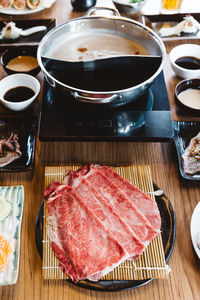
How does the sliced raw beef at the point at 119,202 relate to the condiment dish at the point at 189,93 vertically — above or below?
below

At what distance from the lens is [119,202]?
1327mm

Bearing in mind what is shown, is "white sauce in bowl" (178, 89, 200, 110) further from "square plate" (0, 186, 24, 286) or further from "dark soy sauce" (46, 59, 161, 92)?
"square plate" (0, 186, 24, 286)

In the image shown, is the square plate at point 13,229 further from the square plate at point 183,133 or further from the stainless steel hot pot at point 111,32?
the square plate at point 183,133

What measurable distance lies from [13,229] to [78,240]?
0.99 ft

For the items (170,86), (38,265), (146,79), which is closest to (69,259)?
(38,265)

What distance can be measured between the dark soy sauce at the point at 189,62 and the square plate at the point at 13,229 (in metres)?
1.29

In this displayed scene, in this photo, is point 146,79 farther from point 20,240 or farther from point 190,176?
point 20,240

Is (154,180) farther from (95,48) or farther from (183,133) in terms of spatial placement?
(95,48)

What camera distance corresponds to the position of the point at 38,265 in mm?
1239

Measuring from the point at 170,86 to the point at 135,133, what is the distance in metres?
0.65

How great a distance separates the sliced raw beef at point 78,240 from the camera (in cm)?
116

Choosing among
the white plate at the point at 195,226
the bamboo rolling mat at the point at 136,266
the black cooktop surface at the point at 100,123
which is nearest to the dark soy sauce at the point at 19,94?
the black cooktop surface at the point at 100,123


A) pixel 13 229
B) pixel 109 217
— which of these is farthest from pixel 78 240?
pixel 13 229

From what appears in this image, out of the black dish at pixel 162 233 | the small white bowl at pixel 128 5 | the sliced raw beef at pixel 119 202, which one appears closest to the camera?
the black dish at pixel 162 233
